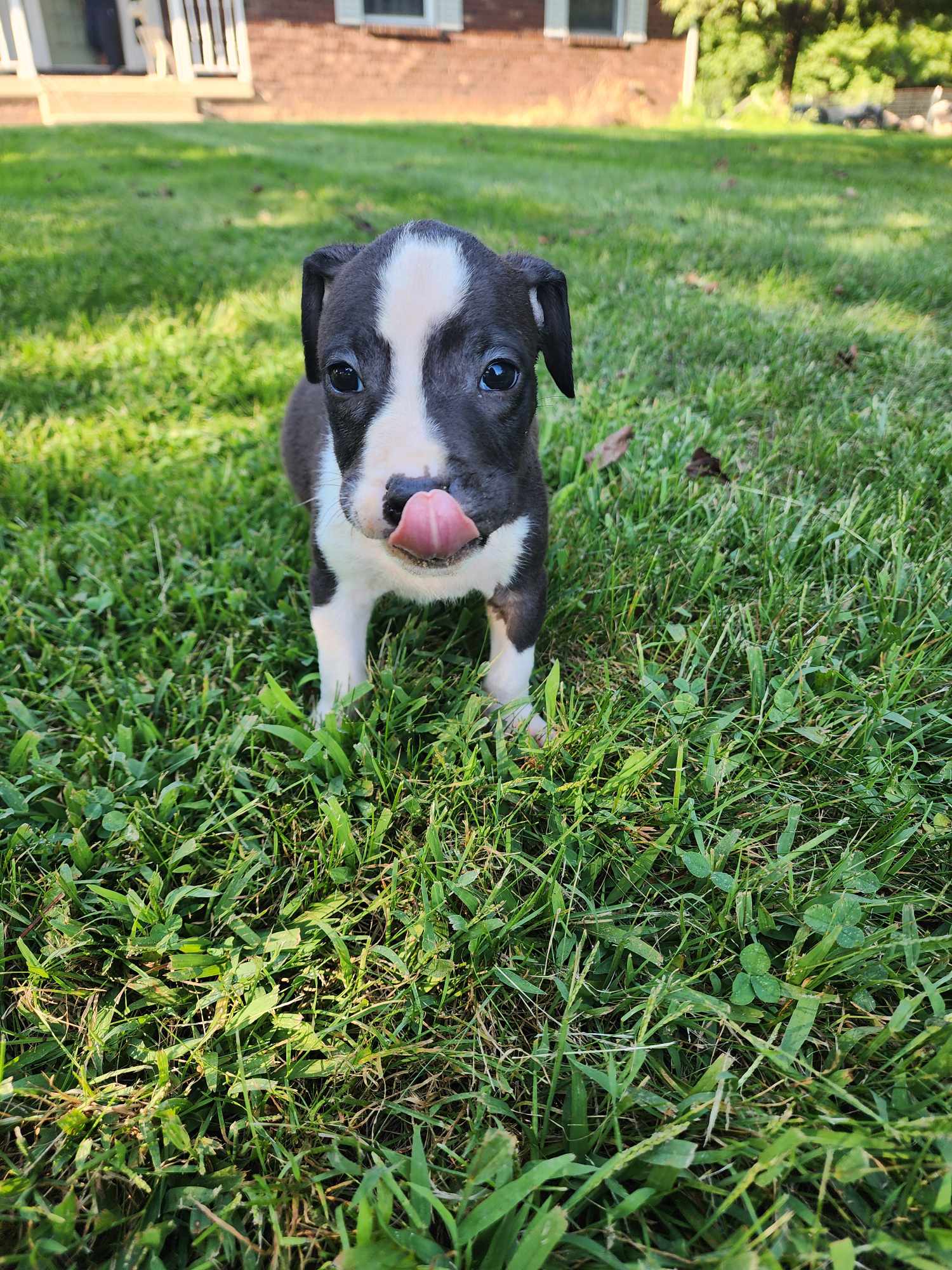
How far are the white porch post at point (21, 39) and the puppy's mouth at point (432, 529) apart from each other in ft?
87.4

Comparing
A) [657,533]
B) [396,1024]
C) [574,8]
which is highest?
[574,8]

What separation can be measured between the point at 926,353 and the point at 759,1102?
4668mm

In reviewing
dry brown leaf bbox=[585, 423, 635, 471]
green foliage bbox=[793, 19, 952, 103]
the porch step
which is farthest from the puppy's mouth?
green foliage bbox=[793, 19, 952, 103]

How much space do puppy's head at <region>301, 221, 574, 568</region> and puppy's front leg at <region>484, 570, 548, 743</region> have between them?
0.83ft

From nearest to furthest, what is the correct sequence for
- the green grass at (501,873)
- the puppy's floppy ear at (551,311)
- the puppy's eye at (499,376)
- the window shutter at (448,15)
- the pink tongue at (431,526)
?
the green grass at (501,873)
the pink tongue at (431,526)
the puppy's eye at (499,376)
the puppy's floppy ear at (551,311)
the window shutter at (448,15)

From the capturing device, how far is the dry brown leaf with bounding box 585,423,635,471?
3654mm

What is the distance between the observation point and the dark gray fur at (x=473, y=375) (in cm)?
209

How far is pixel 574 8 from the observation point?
24.1 m

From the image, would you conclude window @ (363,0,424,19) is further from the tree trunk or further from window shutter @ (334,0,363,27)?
the tree trunk

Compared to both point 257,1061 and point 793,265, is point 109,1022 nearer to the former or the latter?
point 257,1061

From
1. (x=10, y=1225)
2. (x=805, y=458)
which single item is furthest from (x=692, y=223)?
(x=10, y=1225)

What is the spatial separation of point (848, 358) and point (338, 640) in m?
3.83

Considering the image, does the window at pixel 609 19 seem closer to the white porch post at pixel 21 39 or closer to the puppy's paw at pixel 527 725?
the white porch post at pixel 21 39

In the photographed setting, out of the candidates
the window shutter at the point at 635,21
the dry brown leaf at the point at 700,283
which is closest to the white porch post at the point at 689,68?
the window shutter at the point at 635,21
